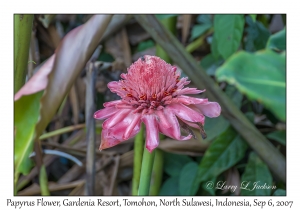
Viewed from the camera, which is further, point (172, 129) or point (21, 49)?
point (21, 49)

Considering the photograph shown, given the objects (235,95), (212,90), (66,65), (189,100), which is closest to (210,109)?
(189,100)

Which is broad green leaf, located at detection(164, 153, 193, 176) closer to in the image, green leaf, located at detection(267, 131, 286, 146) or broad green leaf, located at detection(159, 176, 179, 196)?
broad green leaf, located at detection(159, 176, 179, 196)

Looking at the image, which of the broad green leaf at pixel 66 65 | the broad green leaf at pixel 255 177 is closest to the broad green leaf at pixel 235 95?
the broad green leaf at pixel 255 177

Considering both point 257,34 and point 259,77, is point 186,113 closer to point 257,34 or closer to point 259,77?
point 259,77

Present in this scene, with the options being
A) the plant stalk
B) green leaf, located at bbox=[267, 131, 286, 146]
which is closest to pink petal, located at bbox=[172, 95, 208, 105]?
the plant stalk

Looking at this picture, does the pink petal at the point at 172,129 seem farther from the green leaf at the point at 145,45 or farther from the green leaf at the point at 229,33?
the green leaf at the point at 145,45
